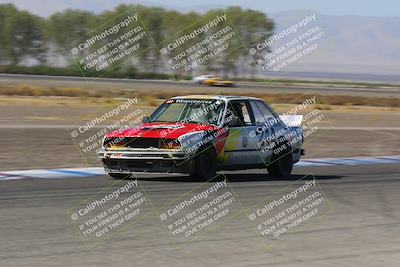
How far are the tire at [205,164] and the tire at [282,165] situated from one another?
1770 mm

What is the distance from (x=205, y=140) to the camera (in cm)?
1273

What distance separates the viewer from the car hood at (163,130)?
1255cm

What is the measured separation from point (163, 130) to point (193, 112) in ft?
2.96

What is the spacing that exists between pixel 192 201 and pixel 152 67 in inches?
4345

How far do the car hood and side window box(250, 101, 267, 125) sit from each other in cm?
130

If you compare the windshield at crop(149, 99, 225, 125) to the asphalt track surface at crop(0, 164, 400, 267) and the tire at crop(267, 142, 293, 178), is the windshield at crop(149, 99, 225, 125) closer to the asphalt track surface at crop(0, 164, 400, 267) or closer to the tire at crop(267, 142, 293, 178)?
the asphalt track surface at crop(0, 164, 400, 267)

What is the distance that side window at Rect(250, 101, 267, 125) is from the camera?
1413 cm

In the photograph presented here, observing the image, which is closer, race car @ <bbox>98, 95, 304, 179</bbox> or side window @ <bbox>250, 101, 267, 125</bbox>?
race car @ <bbox>98, 95, 304, 179</bbox>

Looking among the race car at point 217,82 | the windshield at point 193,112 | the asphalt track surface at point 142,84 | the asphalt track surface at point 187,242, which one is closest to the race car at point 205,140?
the windshield at point 193,112

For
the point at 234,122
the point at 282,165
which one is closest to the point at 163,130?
the point at 234,122

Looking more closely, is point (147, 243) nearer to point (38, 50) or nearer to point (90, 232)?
point (90, 232)

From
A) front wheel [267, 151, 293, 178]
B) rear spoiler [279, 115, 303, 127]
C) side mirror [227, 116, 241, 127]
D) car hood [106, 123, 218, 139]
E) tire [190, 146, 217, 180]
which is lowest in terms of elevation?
front wheel [267, 151, 293, 178]

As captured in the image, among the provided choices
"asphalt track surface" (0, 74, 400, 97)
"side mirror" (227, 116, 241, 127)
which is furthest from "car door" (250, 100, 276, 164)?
"asphalt track surface" (0, 74, 400, 97)

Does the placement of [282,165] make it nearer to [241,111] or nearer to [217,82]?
[241,111]
